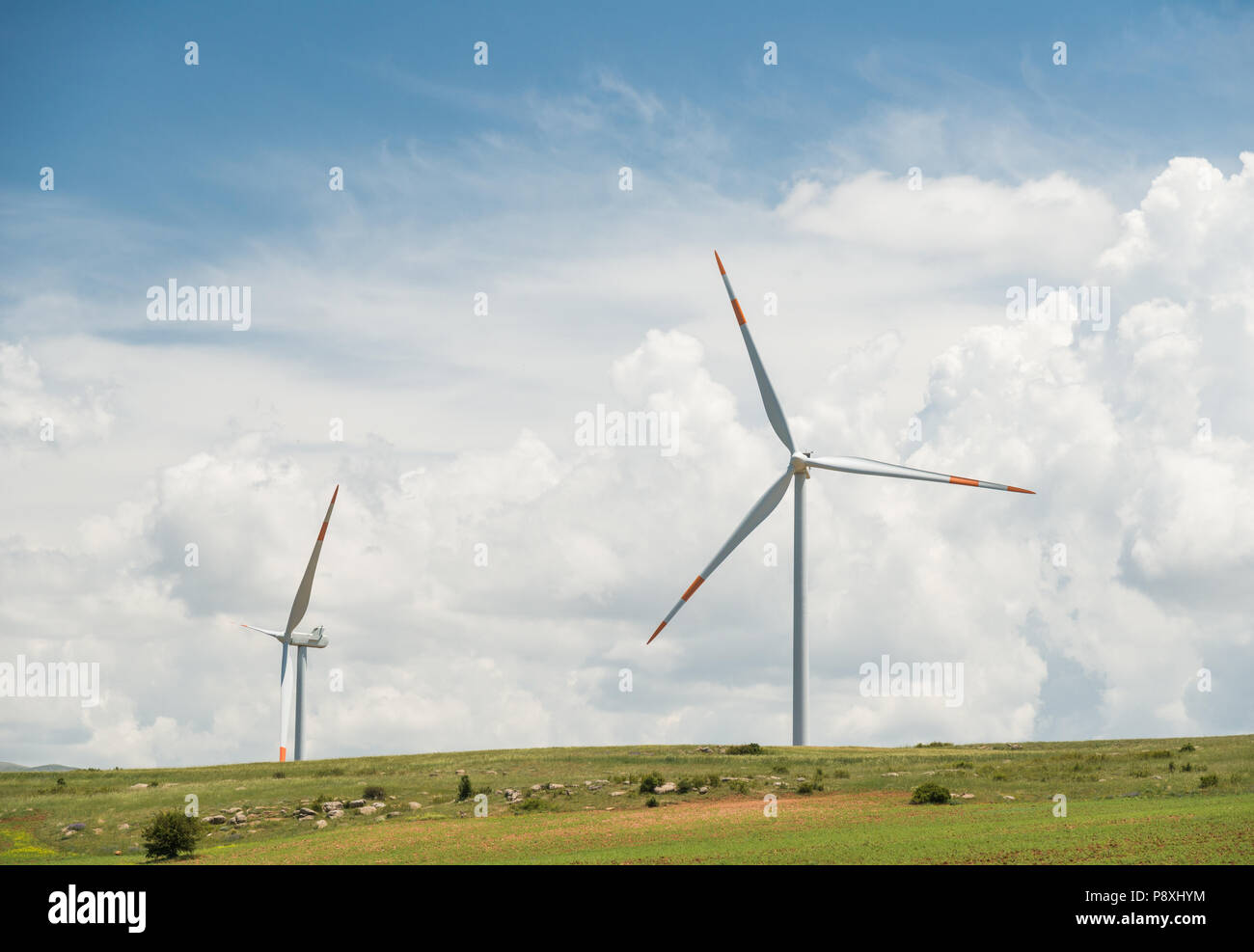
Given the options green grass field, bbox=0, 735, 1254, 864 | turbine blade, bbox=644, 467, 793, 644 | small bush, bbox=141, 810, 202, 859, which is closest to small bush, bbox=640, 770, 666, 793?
green grass field, bbox=0, 735, 1254, 864

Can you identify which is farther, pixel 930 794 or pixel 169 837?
pixel 930 794

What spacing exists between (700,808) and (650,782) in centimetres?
1044

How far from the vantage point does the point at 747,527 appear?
331 ft

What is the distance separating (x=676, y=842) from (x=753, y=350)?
5038 cm

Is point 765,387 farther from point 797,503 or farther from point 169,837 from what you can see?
point 169,837

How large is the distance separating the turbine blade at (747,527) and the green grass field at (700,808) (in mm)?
13709

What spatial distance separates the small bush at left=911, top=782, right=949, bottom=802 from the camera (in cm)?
7238

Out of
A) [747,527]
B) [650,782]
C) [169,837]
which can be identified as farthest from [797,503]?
[169,837]

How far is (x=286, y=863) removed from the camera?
60.2m

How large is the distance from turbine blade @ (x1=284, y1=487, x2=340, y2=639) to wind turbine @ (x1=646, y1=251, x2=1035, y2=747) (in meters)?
40.2

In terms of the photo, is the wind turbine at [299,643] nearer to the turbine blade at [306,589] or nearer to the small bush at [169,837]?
the turbine blade at [306,589]

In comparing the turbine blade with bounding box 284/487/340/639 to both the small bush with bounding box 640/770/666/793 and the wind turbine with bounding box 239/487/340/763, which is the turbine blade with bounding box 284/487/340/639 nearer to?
the wind turbine with bounding box 239/487/340/763
